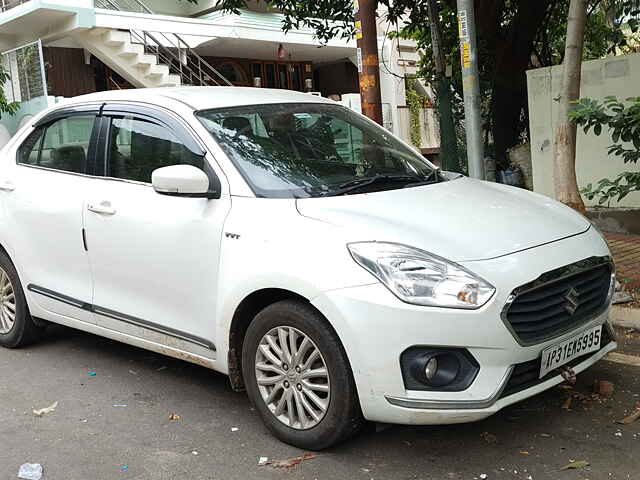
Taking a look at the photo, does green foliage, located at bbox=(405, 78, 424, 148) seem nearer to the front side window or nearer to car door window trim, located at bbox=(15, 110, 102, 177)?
car door window trim, located at bbox=(15, 110, 102, 177)

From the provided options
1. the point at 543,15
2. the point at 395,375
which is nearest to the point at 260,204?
the point at 395,375

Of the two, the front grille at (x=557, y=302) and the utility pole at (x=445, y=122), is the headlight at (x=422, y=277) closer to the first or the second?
the front grille at (x=557, y=302)

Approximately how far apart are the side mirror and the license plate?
1.86 meters

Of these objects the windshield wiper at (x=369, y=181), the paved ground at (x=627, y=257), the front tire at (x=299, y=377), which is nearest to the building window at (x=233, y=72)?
the paved ground at (x=627, y=257)

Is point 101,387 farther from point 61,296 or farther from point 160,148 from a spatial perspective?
point 160,148

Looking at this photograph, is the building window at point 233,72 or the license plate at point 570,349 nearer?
the license plate at point 570,349

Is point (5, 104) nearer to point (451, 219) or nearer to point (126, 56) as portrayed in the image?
point (126, 56)

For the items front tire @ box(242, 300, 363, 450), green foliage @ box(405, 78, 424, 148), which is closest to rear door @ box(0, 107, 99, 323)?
front tire @ box(242, 300, 363, 450)

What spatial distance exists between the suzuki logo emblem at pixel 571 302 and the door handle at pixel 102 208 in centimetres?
256

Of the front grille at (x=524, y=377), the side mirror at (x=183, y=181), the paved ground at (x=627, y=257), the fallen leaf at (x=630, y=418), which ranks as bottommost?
the fallen leaf at (x=630, y=418)

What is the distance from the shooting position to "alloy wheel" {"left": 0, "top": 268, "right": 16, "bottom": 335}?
540 cm

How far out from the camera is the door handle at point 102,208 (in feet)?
14.6

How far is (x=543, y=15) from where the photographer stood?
33.8 feet

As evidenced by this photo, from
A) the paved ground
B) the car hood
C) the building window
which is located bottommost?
the paved ground
